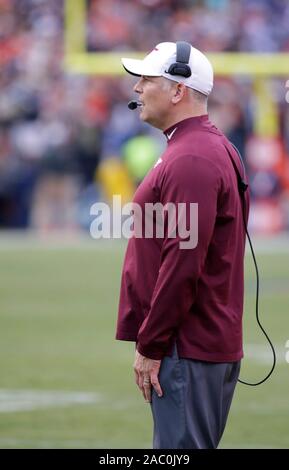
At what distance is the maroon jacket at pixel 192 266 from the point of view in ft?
15.2

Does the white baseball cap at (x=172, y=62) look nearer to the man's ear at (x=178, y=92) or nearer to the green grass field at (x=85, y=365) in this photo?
the man's ear at (x=178, y=92)

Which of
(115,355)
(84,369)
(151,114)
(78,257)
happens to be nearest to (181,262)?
(151,114)

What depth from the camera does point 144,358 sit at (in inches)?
186

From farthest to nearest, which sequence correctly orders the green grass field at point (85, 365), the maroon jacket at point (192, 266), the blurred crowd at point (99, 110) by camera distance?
the blurred crowd at point (99, 110) → the green grass field at point (85, 365) → the maroon jacket at point (192, 266)

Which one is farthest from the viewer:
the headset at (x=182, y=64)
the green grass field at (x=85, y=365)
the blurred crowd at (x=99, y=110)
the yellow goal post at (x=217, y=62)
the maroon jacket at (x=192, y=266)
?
the blurred crowd at (x=99, y=110)

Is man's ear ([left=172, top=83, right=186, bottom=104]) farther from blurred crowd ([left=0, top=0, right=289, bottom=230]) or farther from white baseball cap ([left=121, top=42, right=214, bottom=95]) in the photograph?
blurred crowd ([left=0, top=0, right=289, bottom=230])

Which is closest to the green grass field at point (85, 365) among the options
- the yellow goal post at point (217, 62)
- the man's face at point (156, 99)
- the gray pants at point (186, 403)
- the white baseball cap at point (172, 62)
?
the gray pants at point (186, 403)

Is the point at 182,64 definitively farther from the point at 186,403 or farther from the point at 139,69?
the point at 186,403

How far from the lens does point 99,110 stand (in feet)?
71.5

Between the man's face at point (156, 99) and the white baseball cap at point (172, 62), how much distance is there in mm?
29

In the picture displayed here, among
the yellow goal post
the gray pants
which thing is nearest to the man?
the gray pants

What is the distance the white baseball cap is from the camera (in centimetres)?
482
